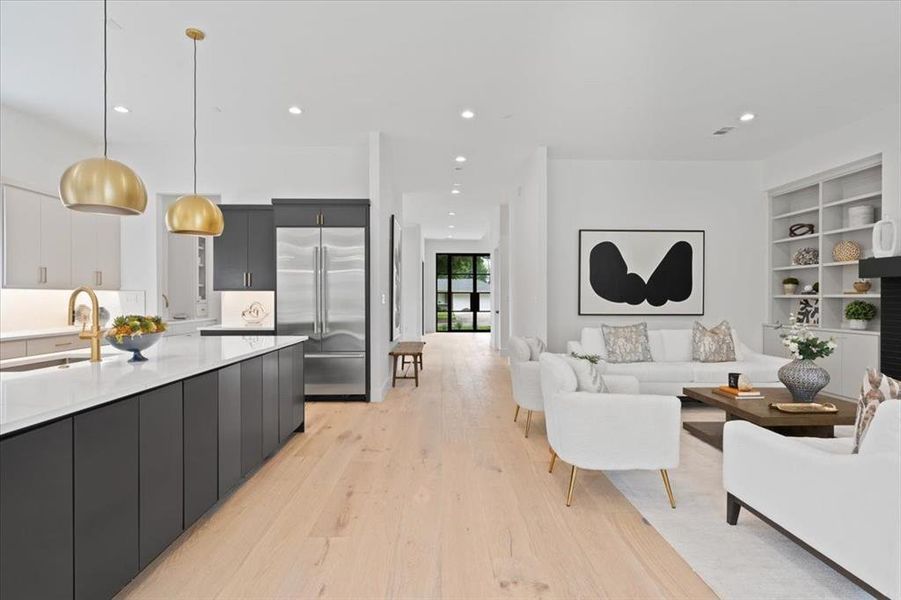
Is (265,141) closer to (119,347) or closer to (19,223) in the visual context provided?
(19,223)

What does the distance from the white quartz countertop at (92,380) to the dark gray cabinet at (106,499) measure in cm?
7

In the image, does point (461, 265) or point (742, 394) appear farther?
point (461, 265)

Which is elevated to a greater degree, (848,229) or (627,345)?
(848,229)

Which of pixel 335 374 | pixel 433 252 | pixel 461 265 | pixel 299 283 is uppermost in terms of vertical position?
pixel 433 252

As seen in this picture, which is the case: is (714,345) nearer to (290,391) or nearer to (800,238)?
(800,238)

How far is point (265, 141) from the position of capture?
18.7ft

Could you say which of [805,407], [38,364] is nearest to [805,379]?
[805,407]

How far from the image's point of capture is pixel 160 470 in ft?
6.73

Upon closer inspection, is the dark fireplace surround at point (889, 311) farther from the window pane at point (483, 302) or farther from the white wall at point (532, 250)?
the window pane at point (483, 302)

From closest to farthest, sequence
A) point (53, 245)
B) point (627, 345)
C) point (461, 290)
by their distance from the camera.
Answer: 1. point (53, 245)
2. point (627, 345)
3. point (461, 290)

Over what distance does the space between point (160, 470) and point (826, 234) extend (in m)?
6.91

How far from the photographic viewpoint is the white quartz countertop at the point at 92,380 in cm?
146

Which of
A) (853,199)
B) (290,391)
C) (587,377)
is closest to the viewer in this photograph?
(587,377)

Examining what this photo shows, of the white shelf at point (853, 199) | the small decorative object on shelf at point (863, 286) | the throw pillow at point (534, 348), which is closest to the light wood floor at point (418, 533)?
the throw pillow at point (534, 348)
